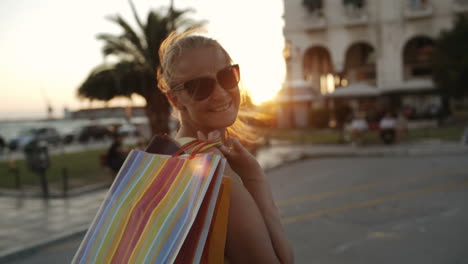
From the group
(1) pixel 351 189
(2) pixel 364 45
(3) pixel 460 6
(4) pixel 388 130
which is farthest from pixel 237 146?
(2) pixel 364 45

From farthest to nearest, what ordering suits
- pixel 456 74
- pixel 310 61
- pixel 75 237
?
pixel 310 61, pixel 456 74, pixel 75 237

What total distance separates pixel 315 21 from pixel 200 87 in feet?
124

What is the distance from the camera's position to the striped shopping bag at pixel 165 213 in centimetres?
100

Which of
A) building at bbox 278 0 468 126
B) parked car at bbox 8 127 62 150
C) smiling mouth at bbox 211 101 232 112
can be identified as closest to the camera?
smiling mouth at bbox 211 101 232 112

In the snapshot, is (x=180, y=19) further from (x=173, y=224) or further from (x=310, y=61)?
(x=310, y=61)

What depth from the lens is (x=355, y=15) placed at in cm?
3575

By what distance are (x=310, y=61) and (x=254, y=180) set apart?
41632 mm

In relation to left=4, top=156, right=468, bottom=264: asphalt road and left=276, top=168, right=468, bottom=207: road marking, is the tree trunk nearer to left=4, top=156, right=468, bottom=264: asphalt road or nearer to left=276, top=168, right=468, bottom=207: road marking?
left=4, top=156, right=468, bottom=264: asphalt road

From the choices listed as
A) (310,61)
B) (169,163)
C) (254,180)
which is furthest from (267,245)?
(310,61)

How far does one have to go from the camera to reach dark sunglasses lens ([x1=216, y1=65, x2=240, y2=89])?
1325 millimetres

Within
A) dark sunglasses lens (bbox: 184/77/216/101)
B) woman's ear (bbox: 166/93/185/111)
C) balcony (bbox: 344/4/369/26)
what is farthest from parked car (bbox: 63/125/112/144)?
dark sunglasses lens (bbox: 184/77/216/101)

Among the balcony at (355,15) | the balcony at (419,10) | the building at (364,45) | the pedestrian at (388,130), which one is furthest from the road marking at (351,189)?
the balcony at (419,10)

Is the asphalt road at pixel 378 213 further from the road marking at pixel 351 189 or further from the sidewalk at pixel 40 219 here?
the sidewalk at pixel 40 219

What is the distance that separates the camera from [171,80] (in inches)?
52.9
